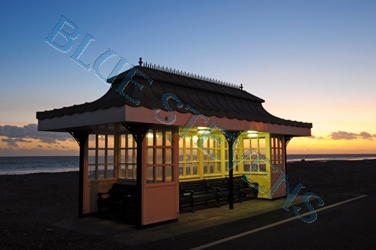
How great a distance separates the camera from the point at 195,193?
454 inches

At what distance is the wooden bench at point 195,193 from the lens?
1100 cm

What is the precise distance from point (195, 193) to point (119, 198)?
255 cm

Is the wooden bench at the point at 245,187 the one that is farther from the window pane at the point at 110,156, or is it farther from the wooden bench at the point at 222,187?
the window pane at the point at 110,156

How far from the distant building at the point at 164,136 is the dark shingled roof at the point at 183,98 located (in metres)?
0.03

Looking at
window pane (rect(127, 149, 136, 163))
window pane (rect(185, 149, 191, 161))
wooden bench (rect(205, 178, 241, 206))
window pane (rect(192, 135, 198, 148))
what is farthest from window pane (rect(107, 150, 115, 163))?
wooden bench (rect(205, 178, 241, 206))

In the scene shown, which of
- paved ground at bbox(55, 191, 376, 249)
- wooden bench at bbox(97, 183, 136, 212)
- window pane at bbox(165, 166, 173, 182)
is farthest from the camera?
window pane at bbox(165, 166, 173, 182)

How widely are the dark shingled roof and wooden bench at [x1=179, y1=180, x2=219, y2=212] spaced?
2.74m

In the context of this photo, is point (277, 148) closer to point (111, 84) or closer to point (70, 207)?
point (111, 84)

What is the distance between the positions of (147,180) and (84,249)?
106 inches

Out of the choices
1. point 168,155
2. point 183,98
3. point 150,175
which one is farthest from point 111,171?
point 183,98

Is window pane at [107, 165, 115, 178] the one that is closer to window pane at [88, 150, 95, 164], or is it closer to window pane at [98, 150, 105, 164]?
window pane at [98, 150, 105, 164]

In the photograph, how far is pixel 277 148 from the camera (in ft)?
48.5

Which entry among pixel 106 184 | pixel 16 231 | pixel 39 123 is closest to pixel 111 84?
pixel 39 123

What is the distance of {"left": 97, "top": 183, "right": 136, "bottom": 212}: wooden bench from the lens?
9539 millimetres
